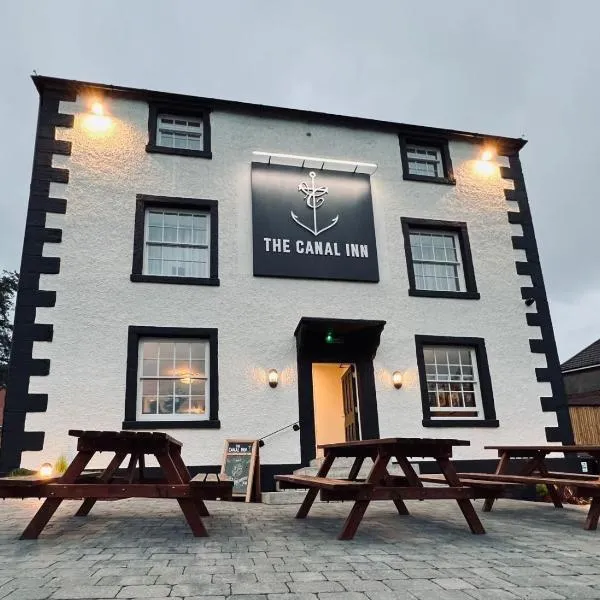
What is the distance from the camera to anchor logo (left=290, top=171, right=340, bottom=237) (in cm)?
985

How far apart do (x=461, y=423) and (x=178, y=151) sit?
7696mm

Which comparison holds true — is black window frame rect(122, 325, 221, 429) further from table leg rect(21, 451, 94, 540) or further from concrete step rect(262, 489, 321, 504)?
table leg rect(21, 451, 94, 540)

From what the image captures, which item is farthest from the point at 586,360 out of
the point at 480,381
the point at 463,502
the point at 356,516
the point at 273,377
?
the point at 356,516

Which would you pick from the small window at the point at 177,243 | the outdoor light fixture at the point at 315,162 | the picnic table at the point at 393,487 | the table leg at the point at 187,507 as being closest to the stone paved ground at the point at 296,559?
the table leg at the point at 187,507

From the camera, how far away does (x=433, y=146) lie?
11.5m

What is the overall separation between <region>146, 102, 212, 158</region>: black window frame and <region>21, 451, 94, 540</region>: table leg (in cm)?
716

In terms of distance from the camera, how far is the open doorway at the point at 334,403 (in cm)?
969

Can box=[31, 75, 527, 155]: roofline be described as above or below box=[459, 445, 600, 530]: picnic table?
above

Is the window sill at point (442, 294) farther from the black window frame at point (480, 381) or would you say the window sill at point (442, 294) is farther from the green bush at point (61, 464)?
the green bush at point (61, 464)

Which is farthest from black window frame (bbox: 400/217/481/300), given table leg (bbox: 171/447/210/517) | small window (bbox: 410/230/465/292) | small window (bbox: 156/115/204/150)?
table leg (bbox: 171/447/210/517)

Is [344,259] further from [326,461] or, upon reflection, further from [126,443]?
[126,443]

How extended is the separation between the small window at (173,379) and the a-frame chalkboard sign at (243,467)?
79cm

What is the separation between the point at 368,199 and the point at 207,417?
555 cm

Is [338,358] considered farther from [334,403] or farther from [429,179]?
[429,179]
